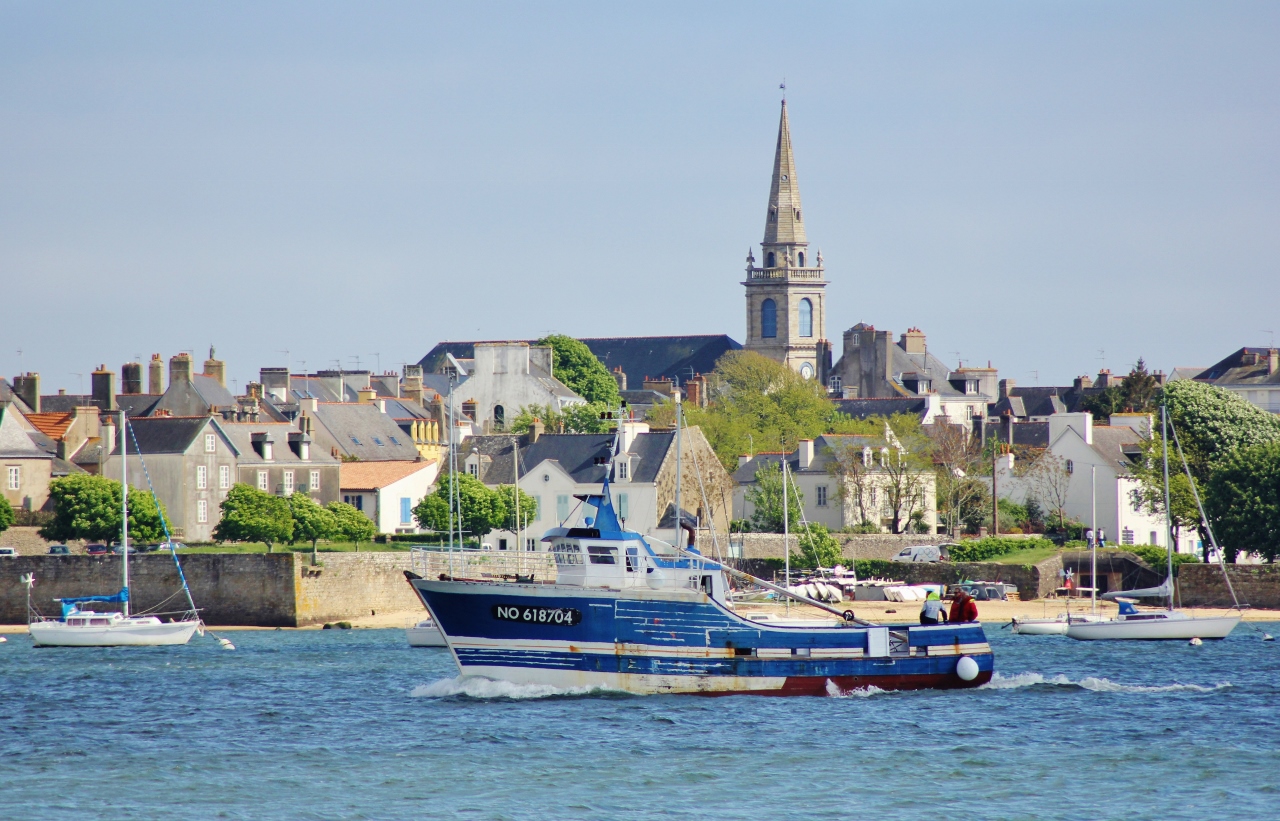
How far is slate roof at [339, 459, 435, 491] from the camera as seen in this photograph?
84938 mm

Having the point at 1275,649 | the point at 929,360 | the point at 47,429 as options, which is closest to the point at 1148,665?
the point at 1275,649

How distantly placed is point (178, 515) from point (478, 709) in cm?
3822

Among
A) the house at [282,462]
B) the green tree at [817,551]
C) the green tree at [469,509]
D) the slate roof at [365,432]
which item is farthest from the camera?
the slate roof at [365,432]

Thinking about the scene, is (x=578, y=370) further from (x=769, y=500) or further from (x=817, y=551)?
(x=817, y=551)

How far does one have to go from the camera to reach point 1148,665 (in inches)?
2169

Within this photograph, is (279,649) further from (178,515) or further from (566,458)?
(566,458)

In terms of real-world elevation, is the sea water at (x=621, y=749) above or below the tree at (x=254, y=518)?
below

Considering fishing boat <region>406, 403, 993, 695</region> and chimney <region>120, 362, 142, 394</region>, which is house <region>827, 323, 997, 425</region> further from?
fishing boat <region>406, 403, 993, 695</region>

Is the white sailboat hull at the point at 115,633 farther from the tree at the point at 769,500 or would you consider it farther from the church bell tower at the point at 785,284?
the church bell tower at the point at 785,284

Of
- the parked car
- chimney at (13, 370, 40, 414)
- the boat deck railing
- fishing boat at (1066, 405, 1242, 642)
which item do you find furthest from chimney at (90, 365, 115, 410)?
fishing boat at (1066, 405, 1242, 642)

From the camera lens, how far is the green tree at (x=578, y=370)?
133m

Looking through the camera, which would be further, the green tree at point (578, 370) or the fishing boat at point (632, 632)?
the green tree at point (578, 370)

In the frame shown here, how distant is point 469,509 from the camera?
262 ft

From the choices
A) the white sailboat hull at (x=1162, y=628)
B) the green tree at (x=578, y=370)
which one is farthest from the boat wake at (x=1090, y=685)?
the green tree at (x=578, y=370)
